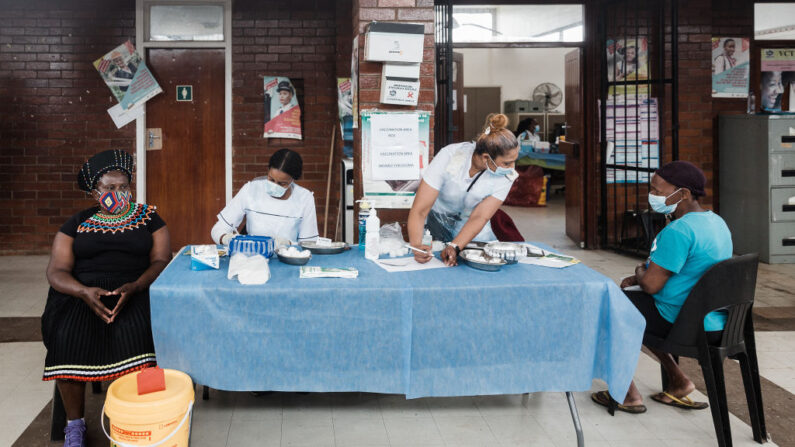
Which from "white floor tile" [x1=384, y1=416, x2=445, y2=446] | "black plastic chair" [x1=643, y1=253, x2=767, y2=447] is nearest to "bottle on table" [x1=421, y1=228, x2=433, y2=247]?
"white floor tile" [x1=384, y1=416, x2=445, y2=446]

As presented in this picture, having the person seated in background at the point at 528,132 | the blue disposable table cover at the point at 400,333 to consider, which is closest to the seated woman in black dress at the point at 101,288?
the blue disposable table cover at the point at 400,333

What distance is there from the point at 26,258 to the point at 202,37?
273 cm

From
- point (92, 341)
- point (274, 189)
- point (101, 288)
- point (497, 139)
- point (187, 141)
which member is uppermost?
point (187, 141)

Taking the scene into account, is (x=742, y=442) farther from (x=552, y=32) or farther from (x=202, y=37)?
(x=202, y=37)

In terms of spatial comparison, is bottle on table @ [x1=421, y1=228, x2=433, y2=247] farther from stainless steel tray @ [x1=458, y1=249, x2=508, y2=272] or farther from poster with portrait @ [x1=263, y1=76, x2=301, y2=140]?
poster with portrait @ [x1=263, y1=76, x2=301, y2=140]

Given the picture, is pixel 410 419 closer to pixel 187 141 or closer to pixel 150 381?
pixel 150 381

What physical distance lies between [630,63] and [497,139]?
15.0 ft

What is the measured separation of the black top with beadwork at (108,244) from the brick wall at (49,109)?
13.8ft

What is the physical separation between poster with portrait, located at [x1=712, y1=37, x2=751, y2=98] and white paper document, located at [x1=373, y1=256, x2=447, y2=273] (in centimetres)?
564

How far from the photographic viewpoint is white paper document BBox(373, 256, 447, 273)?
332 centimetres

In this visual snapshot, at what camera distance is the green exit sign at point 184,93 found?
24.0ft

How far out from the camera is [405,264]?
11.2ft

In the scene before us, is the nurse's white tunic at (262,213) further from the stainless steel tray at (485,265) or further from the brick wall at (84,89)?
the brick wall at (84,89)

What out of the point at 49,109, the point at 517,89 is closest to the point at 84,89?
the point at 49,109
